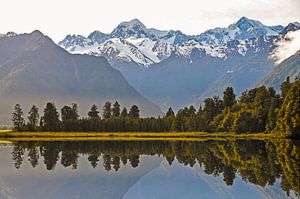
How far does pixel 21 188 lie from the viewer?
5369cm

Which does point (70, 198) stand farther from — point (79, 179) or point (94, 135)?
point (94, 135)

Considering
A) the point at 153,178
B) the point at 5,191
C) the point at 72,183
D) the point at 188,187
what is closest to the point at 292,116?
the point at 153,178

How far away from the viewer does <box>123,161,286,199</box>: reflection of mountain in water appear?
4759 cm

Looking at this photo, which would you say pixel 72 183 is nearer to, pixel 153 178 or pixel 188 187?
pixel 153 178

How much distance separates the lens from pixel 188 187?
177 feet

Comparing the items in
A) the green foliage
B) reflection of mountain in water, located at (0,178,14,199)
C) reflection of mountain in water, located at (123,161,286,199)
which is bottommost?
reflection of mountain in water, located at (123,161,286,199)

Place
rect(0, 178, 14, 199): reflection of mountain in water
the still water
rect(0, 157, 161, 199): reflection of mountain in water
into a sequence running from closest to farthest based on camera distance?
rect(0, 178, 14, 199): reflection of mountain in water → the still water → rect(0, 157, 161, 199): reflection of mountain in water

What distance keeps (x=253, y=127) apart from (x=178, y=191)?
127864mm

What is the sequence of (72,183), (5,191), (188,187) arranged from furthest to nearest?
1. (72,183)
2. (188,187)
3. (5,191)

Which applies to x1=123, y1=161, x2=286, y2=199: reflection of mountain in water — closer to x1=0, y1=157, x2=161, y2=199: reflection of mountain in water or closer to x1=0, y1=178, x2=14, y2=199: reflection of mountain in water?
x1=0, y1=157, x2=161, y2=199: reflection of mountain in water

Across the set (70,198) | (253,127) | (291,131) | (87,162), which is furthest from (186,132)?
(70,198)

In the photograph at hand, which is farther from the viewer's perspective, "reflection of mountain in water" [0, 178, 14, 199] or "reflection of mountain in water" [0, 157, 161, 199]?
"reflection of mountain in water" [0, 157, 161, 199]

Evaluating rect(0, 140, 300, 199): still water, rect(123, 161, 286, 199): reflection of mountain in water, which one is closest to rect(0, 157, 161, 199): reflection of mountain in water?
rect(0, 140, 300, 199): still water

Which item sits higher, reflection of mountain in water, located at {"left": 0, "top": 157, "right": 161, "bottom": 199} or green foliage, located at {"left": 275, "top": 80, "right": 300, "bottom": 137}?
green foliage, located at {"left": 275, "top": 80, "right": 300, "bottom": 137}
